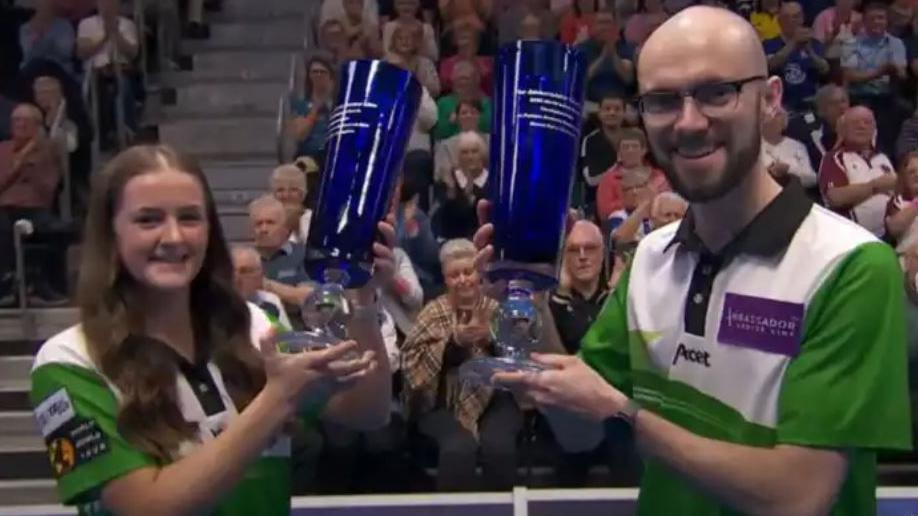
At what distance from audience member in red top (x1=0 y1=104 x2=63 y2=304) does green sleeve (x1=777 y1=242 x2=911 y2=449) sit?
4.76m

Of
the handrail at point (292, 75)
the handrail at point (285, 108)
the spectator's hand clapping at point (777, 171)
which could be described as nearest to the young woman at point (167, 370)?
the spectator's hand clapping at point (777, 171)

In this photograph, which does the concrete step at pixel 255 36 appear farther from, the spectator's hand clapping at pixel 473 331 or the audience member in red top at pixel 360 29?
the spectator's hand clapping at pixel 473 331

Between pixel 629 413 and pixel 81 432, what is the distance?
0.80 meters

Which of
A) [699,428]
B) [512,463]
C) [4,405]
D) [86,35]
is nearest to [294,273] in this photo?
[512,463]

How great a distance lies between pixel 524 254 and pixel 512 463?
2.71m

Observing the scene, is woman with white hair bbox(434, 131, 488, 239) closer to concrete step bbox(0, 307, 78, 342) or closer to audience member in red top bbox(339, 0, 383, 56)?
audience member in red top bbox(339, 0, 383, 56)

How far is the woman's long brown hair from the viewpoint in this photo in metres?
2.19

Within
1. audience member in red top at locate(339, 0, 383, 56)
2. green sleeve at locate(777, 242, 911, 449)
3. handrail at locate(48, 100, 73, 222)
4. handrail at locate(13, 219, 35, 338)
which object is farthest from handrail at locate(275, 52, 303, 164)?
green sleeve at locate(777, 242, 911, 449)

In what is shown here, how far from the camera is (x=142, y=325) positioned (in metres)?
2.27

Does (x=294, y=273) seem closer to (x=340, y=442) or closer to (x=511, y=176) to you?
(x=340, y=442)

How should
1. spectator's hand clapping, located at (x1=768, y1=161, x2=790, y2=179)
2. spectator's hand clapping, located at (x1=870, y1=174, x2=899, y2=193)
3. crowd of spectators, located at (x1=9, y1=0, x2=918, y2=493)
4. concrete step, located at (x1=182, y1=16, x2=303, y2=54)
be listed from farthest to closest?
concrete step, located at (x1=182, y1=16, x2=303, y2=54), spectator's hand clapping, located at (x1=870, y1=174, x2=899, y2=193), crowd of spectators, located at (x1=9, y1=0, x2=918, y2=493), spectator's hand clapping, located at (x1=768, y1=161, x2=790, y2=179)

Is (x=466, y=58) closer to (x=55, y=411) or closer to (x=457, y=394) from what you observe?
(x=457, y=394)

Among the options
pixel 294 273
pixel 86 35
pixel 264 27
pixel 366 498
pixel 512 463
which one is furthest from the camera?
pixel 264 27

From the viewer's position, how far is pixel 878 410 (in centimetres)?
204
